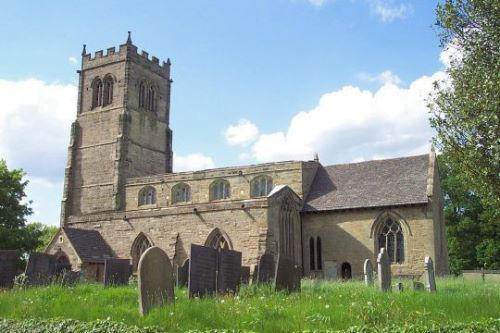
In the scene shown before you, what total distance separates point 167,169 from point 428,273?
33.2 metres

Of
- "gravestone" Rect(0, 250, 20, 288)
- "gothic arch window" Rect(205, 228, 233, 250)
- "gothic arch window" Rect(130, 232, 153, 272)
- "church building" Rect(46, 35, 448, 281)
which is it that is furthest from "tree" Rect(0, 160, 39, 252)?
"gravestone" Rect(0, 250, 20, 288)

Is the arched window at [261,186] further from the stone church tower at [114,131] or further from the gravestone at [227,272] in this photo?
the gravestone at [227,272]

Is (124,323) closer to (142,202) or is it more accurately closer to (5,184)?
(5,184)

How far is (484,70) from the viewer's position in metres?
17.4

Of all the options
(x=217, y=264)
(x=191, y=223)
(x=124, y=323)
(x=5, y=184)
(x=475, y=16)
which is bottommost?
(x=124, y=323)

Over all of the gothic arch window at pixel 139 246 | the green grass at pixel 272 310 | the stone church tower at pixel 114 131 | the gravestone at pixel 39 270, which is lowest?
the green grass at pixel 272 310

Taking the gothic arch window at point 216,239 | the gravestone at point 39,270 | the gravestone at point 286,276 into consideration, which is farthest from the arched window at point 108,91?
the gravestone at point 286,276

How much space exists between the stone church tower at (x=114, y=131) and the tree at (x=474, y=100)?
28574 millimetres

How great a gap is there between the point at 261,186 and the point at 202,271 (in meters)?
23.7

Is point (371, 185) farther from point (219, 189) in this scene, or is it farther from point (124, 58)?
point (124, 58)

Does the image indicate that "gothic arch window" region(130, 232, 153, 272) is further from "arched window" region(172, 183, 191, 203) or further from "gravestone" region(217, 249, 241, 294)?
"gravestone" region(217, 249, 241, 294)

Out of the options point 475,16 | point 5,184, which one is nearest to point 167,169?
point 5,184

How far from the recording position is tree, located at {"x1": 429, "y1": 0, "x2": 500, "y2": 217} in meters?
16.5

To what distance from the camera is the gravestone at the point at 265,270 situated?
16019 millimetres
